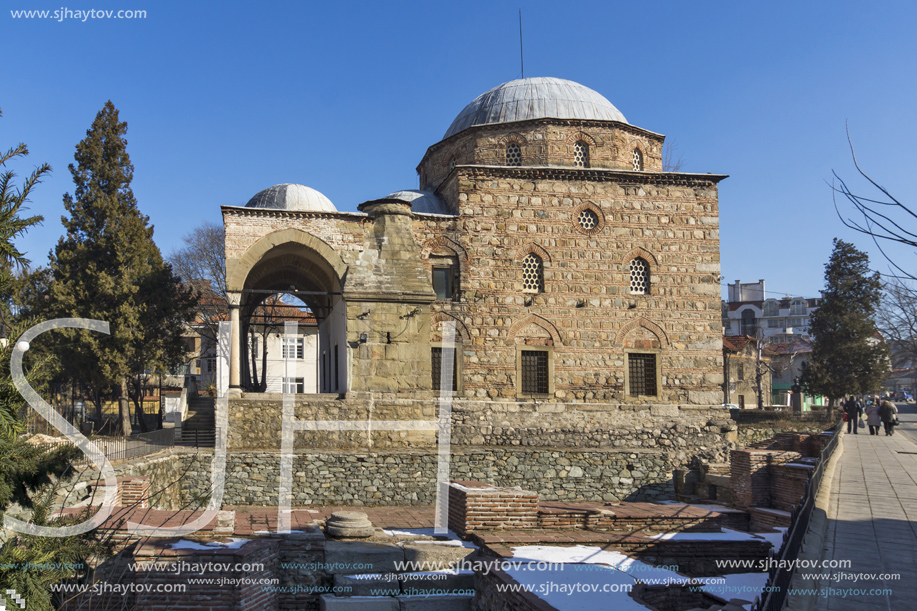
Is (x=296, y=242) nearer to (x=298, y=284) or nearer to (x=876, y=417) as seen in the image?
(x=298, y=284)

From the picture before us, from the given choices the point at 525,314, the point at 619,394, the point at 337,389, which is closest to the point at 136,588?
the point at 337,389

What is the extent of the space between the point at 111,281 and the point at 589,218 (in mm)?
11464

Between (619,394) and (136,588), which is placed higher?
(619,394)

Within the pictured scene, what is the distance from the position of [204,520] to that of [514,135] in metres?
11.8

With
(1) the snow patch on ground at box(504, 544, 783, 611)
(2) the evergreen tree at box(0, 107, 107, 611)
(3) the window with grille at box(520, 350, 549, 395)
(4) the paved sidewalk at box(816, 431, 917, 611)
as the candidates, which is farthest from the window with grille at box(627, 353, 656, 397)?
(2) the evergreen tree at box(0, 107, 107, 611)

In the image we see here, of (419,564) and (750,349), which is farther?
(750,349)

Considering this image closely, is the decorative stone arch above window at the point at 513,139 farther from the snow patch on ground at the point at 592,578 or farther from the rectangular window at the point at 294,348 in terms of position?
the rectangular window at the point at 294,348

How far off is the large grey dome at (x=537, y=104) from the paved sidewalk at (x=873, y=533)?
33.0ft

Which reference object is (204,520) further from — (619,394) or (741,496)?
(619,394)

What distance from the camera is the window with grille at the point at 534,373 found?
15039mm

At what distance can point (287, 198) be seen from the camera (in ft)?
59.1

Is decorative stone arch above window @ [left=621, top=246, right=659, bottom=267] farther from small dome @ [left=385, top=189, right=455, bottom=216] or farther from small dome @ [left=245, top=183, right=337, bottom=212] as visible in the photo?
small dome @ [left=245, top=183, right=337, bottom=212]

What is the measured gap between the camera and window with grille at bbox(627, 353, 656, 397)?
15.4m

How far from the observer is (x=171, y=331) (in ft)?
59.3
